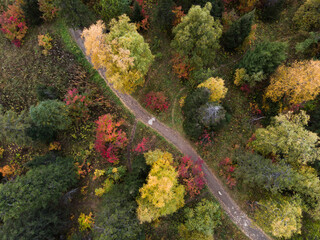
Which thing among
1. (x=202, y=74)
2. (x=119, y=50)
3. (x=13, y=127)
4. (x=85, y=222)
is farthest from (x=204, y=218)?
(x=13, y=127)

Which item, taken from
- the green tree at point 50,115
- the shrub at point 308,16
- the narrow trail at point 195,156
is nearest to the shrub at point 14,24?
the narrow trail at point 195,156

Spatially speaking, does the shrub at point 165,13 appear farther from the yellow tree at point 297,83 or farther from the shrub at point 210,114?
the yellow tree at point 297,83

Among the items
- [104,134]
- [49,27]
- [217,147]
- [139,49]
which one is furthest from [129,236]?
[49,27]

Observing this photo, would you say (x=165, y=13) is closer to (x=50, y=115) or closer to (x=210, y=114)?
(x=210, y=114)

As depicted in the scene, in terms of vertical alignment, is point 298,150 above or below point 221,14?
below

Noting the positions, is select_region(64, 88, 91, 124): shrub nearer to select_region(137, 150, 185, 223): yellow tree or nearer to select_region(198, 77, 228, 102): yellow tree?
select_region(137, 150, 185, 223): yellow tree

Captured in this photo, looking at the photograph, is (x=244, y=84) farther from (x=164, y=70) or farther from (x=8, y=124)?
(x=8, y=124)
